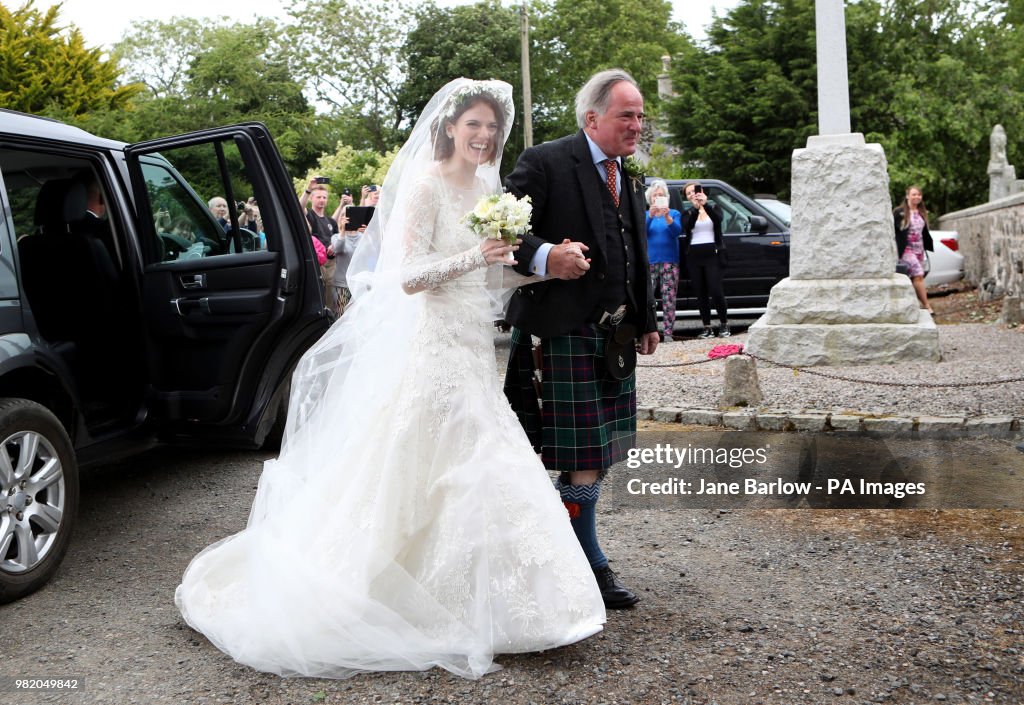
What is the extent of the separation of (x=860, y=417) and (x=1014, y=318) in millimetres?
6809

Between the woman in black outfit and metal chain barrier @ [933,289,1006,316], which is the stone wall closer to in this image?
metal chain barrier @ [933,289,1006,316]

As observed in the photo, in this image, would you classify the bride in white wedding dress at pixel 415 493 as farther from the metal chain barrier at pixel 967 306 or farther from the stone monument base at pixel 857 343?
the metal chain barrier at pixel 967 306

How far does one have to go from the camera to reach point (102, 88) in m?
34.8

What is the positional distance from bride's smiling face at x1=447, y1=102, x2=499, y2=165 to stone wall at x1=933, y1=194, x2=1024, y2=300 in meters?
14.5

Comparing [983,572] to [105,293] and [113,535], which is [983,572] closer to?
[113,535]

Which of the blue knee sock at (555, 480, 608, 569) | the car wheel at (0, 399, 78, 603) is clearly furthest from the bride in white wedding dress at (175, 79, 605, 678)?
the car wheel at (0, 399, 78, 603)

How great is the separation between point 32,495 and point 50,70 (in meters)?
31.5

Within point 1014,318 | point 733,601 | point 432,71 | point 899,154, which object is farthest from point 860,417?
point 432,71

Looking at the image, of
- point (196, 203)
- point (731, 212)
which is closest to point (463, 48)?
point (731, 212)

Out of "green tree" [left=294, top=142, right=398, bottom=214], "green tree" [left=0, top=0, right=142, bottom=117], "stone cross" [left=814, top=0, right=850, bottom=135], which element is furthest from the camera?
"green tree" [left=294, top=142, right=398, bottom=214]

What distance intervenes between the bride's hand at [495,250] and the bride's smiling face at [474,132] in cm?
40

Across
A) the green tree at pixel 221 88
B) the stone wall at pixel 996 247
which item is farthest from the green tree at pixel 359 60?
the stone wall at pixel 996 247

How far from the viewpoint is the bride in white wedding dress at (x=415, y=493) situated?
140 inches

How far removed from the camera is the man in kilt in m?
4.03
